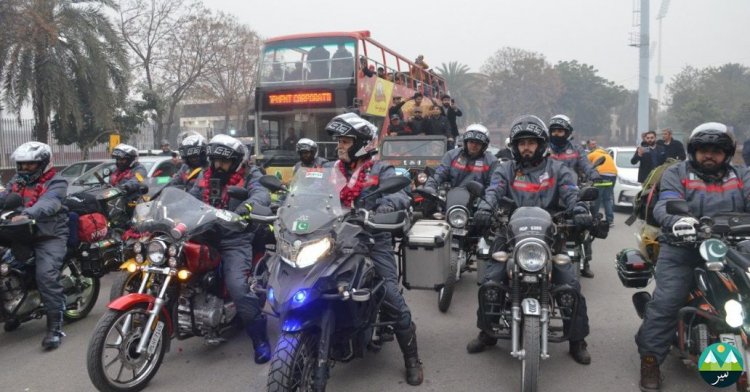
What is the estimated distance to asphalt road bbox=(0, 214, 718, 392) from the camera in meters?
4.24

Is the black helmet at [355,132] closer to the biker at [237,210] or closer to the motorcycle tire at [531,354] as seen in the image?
the biker at [237,210]

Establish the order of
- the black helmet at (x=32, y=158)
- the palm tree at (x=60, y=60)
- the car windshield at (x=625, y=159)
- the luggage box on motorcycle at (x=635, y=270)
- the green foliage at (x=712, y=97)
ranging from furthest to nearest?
the green foliage at (x=712, y=97) → the palm tree at (x=60, y=60) → the car windshield at (x=625, y=159) → the black helmet at (x=32, y=158) → the luggage box on motorcycle at (x=635, y=270)

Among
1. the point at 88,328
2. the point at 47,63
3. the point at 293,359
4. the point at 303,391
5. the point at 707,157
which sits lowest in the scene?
the point at 88,328

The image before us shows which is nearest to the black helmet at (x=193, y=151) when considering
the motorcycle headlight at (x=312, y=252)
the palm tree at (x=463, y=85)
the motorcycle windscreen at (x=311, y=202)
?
the motorcycle windscreen at (x=311, y=202)

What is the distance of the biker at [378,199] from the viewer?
4117mm

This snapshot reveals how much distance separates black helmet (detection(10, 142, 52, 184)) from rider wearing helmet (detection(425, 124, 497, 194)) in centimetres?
389

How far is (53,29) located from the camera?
1650cm

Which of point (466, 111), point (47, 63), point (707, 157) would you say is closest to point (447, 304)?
point (707, 157)

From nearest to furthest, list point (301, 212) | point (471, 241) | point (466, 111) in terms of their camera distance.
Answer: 1. point (301, 212)
2. point (471, 241)
3. point (466, 111)

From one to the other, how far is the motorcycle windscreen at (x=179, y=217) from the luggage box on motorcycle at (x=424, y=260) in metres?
1.31

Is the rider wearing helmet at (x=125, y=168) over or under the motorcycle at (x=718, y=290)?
over

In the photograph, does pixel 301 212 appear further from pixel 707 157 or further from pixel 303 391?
pixel 707 157

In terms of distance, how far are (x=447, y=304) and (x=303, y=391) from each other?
9.60 feet

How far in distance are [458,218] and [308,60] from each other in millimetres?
8457
